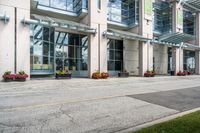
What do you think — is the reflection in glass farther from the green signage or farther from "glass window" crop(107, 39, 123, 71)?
the green signage

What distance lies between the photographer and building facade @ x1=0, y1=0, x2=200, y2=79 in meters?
18.5

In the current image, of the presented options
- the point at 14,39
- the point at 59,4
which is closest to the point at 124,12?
the point at 59,4

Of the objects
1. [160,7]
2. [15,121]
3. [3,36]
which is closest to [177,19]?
[160,7]

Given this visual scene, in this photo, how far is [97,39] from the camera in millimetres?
24594

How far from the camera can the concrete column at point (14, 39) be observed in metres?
17.7

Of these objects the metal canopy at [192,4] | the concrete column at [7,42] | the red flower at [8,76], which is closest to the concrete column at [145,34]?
the metal canopy at [192,4]

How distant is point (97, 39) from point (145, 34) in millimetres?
8949

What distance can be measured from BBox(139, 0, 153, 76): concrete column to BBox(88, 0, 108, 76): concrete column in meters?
7.00

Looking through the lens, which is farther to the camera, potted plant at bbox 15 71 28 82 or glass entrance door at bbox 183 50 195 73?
glass entrance door at bbox 183 50 195 73

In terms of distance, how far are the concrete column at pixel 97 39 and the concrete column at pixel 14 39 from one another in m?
7.67

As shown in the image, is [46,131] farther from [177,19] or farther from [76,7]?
[177,19]

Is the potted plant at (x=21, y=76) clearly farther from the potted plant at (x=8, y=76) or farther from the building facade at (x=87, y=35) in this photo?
the building facade at (x=87, y=35)

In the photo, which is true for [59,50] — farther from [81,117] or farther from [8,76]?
[81,117]

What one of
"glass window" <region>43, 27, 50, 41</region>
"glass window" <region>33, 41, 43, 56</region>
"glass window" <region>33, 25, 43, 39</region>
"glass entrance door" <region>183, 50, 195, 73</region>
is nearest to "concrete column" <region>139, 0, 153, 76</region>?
"glass window" <region>43, 27, 50, 41</region>
